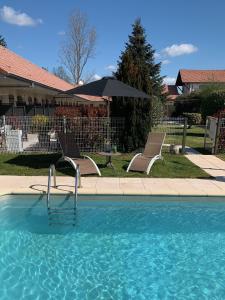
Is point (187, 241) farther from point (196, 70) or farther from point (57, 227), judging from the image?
point (196, 70)

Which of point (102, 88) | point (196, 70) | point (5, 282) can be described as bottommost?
point (5, 282)

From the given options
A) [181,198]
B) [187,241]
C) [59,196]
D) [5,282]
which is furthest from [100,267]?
[181,198]

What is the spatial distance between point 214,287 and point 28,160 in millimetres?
7251

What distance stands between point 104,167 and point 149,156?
130 centimetres

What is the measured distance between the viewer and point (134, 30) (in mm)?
35344

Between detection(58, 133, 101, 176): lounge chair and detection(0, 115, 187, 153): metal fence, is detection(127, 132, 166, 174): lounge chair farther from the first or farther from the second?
detection(0, 115, 187, 153): metal fence

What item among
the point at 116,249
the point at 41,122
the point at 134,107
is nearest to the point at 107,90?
the point at 134,107

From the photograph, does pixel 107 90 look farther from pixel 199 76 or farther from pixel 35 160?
pixel 199 76

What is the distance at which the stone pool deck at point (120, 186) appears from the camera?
24.7ft

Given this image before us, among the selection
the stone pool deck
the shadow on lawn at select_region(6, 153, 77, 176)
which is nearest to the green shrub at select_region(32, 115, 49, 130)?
the shadow on lawn at select_region(6, 153, 77, 176)

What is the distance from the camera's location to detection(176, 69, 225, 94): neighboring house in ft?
189

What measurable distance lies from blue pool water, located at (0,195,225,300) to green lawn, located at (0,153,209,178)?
186 cm

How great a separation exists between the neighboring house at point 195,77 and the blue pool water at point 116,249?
52577mm

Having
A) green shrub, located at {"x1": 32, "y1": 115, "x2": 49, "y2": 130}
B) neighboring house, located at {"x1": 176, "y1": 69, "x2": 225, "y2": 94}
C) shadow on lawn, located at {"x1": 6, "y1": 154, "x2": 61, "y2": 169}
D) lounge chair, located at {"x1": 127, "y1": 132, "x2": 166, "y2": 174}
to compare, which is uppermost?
neighboring house, located at {"x1": 176, "y1": 69, "x2": 225, "y2": 94}
